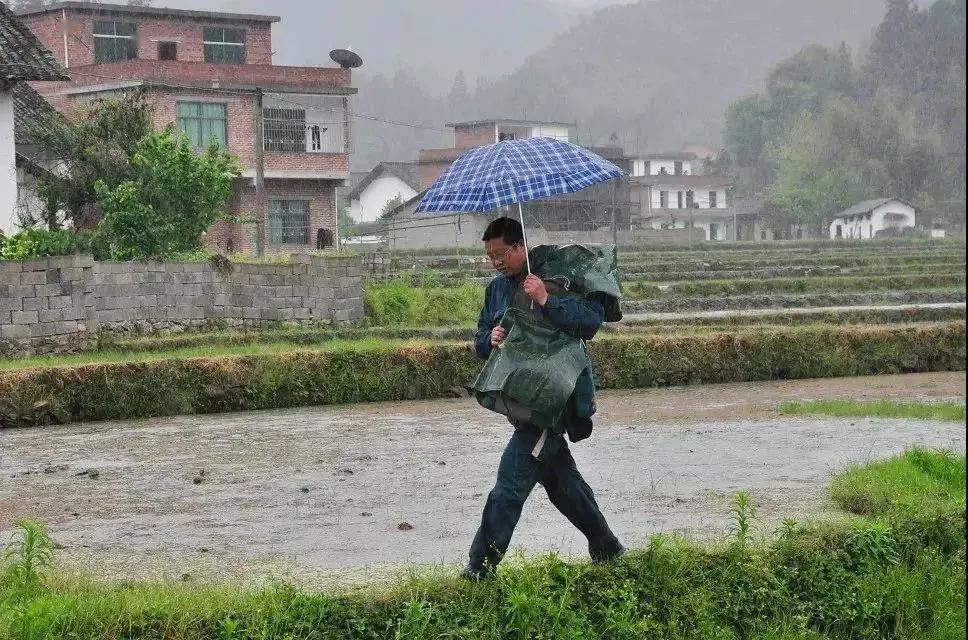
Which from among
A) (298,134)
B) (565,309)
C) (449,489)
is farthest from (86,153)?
(565,309)

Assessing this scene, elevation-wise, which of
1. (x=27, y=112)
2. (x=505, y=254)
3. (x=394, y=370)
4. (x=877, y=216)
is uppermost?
(x=27, y=112)

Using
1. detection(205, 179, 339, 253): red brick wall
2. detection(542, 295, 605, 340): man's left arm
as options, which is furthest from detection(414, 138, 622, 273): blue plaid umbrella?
detection(205, 179, 339, 253): red brick wall

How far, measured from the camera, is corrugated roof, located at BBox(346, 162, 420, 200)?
8000 centimetres

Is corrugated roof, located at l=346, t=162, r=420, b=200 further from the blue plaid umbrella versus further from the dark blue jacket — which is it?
the dark blue jacket

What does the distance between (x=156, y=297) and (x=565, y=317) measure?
61.1 feet

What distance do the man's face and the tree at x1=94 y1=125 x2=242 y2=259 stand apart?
21.2 m

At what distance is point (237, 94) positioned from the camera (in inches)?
1708

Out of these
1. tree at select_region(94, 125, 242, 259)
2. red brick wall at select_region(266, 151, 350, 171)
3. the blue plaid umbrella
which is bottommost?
the blue plaid umbrella

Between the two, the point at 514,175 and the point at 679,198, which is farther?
the point at 679,198

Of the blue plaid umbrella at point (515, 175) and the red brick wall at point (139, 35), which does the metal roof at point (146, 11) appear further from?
the blue plaid umbrella at point (515, 175)

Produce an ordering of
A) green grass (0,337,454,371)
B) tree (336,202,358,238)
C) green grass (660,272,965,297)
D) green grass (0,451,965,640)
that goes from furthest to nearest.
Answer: tree (336,202,358,238)
green grass (660,272,965,297)
green grass (0,337,454,371)
green grass (0,451,965,640)

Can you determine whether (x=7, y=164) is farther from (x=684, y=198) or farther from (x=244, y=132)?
(x=684, y=198)

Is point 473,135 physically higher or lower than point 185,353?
higher

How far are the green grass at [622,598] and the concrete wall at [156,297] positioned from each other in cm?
1407
